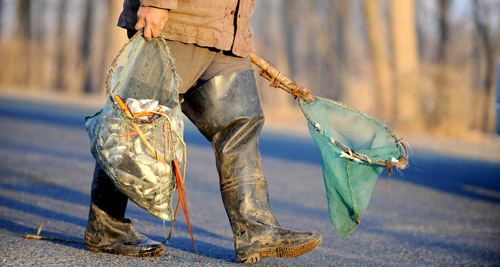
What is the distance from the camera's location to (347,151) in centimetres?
332

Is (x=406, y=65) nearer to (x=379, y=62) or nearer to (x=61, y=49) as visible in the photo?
(x=379, y=62)

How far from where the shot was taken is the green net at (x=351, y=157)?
11.0 feet

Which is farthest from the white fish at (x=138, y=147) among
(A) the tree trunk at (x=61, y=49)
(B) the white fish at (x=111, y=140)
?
(A) the tree trunk at (x=61, y=49)

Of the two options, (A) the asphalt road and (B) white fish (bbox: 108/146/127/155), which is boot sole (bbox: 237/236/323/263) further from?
(B) white fish (bbox: 108/146/127/155)

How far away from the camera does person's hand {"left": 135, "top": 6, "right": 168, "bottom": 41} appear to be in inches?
120

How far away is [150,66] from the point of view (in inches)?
123

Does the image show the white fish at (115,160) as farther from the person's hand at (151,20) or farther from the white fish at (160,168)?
the person's hand at (151,20)

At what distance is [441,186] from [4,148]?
18.0 ft

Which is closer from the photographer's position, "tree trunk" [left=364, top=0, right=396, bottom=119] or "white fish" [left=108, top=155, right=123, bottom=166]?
"white fish" [left=108, top=155, right=123, bottom=166]

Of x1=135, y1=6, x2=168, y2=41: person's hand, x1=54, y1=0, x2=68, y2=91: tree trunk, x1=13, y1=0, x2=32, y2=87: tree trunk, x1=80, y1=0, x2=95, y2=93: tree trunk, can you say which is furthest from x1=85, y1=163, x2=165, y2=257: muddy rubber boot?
x1=54, y1=0, x2=68, y2=91: tree trunk

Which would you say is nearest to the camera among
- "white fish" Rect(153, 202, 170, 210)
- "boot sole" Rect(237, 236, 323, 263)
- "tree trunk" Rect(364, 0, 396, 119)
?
"white fish" Rect(153, 202, 170, 210)

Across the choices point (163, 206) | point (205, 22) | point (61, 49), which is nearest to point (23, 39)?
point (61, 49)

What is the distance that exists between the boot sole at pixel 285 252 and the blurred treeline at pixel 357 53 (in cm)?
1173

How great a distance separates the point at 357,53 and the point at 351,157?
4473 centimetres
